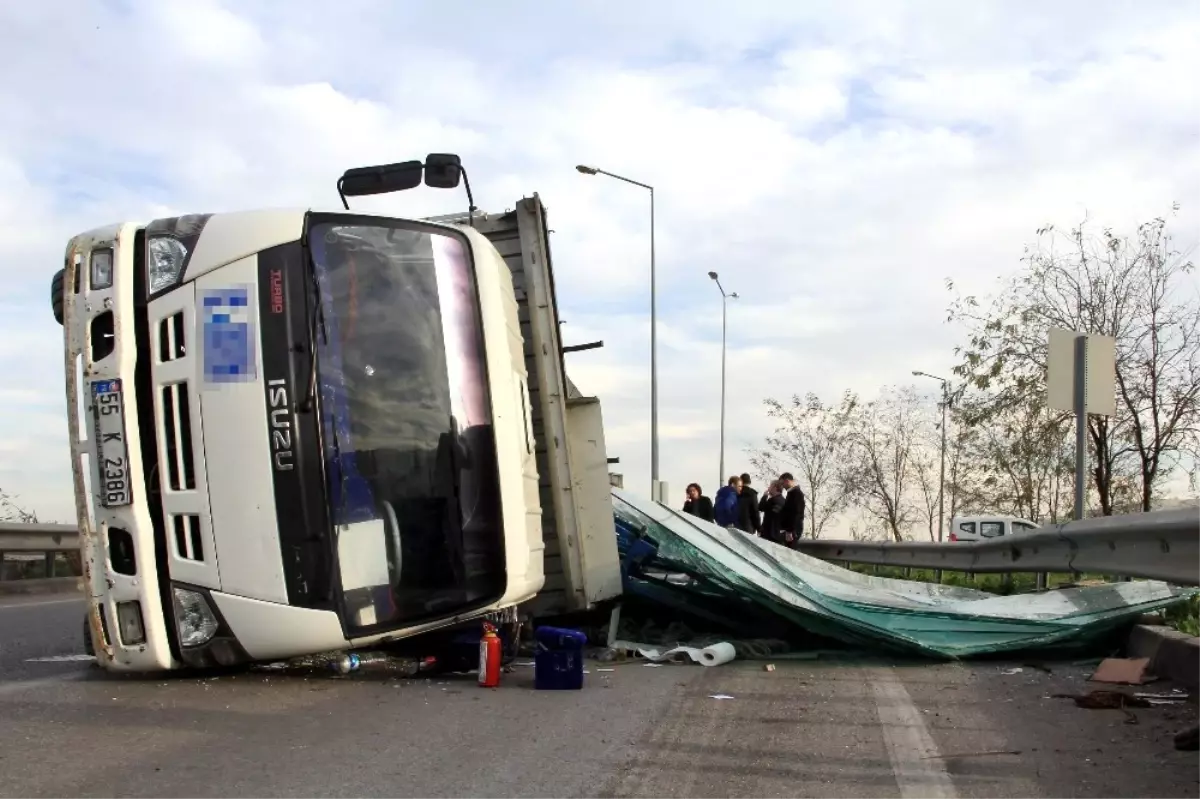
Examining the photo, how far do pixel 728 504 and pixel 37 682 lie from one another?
10.3m

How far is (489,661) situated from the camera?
21.5ft

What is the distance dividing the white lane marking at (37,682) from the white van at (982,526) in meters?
16.5

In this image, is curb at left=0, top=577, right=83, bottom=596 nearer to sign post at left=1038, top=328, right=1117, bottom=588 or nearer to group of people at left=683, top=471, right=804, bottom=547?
group of people at left=683, top=471, right=804, bottom=547

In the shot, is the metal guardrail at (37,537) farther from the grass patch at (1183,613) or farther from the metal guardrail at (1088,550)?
the grass patch at (1183,613)

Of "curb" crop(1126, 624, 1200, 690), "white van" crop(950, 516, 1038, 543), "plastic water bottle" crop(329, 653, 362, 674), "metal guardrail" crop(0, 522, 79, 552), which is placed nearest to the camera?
"curb" crop(1126, 624, 1200, 690)

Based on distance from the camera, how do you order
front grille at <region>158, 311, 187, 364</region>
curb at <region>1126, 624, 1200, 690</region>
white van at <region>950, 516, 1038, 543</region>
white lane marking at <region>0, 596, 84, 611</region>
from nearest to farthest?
1. front grille at <region>158, 311, 187, 364</region>
2. curb at <region>1126, 624, 1200, 690</region>
3. white lane marking at <region>0, 596, 84, 611</region>
4. white van at <region>950, 516, 1038, 543</region>

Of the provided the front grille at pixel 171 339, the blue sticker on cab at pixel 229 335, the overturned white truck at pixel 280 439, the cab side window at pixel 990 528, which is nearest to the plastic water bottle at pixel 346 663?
the overturned white truck at pixel 280 439

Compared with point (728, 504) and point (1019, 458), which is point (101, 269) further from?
point (1019, 458)

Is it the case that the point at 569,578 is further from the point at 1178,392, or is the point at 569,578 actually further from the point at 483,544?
the point at 1178,392

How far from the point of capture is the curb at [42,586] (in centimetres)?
1372

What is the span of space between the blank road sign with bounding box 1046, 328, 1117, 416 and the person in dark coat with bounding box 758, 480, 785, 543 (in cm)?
737

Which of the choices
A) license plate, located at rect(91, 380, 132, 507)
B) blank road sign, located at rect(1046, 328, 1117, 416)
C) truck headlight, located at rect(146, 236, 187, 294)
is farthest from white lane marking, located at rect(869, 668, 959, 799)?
truck headlight, located at rect(146, 236, 187, 294)

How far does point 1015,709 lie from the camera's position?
19.3ft

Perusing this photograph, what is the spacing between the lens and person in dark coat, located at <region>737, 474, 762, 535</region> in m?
15.8
